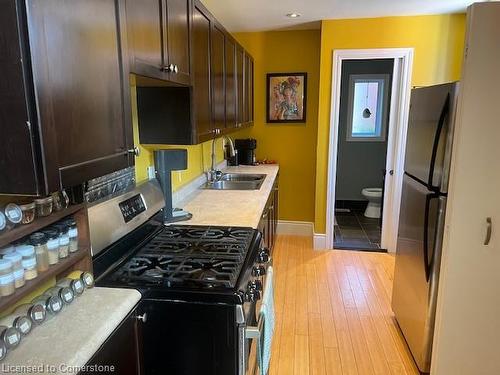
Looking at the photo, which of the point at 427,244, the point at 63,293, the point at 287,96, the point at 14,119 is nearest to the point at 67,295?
the point at 63,293

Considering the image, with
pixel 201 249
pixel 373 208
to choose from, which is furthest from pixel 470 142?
pixel 373 208

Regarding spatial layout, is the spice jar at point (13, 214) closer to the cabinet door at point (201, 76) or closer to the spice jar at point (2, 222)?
the spice jar at point (2, 222)

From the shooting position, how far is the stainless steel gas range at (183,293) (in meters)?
1.33

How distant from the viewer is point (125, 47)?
3.87 feet

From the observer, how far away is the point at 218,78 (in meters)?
2.54

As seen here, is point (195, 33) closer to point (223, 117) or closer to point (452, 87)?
point (223, 117)

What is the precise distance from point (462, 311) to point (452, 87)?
3.72ft

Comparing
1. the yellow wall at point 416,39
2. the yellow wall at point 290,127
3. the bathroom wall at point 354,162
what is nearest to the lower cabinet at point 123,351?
the yellow wall at point 416,39

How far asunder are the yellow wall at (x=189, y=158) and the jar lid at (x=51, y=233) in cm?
70

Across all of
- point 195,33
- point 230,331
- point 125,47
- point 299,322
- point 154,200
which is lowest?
point 299,322

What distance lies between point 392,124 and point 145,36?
308 centimetres

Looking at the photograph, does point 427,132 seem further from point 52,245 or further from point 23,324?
point 23,324

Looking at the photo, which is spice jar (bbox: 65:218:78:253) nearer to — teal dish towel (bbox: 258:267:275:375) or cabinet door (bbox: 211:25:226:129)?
teal dish towel (bbox: 258:267:275:375)

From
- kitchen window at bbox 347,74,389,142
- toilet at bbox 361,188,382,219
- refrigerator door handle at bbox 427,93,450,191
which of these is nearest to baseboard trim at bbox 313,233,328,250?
toilet at bbox 361,188,382,219
